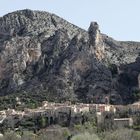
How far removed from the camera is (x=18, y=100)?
153m

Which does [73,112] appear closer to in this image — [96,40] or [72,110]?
[72,110]

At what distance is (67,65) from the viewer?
155625 mm

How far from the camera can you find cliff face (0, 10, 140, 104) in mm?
151750

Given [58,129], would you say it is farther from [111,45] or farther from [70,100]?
[111,45]

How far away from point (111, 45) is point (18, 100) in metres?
30.6

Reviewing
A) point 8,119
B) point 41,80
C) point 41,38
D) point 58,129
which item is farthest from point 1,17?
point 58,129

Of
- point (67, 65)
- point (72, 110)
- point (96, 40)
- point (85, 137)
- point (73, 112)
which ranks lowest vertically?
point (85, 137)

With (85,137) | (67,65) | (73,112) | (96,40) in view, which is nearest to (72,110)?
(73,112)

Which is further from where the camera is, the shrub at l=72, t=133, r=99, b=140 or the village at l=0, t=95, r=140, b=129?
the village at l=0, t=95, r=140, b=129

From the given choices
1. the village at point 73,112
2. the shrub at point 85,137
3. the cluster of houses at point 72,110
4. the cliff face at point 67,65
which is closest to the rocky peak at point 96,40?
the cliff face at point 67,65

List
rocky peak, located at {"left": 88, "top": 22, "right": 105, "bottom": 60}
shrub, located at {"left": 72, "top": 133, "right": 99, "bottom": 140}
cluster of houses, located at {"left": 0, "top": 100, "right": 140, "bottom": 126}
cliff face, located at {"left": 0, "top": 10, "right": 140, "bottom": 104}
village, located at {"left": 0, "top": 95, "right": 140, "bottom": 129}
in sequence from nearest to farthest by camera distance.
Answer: shrub, located at {"left": 72, "top": 133, "right": 99, "bottom": 140} < village, located at {"left": 0, "top": 95, "right": 140, "bottom": 129} < cluster of houses, located at {"left": 0, "top": 100, "right": 140, "bottom": 126} < cliff face, located at {"left": 0, "top": 10, "right": 140, "bottom": 104} < rocky peak, located at {"left": 88, "top": 22, "right": 105, "bottom": 60}

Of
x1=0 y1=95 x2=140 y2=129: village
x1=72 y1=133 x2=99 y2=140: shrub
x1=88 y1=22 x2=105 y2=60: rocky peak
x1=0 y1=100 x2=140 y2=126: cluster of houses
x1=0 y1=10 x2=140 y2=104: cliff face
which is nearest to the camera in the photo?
x1=72 y1=133 x2=99 y2=140: shrub

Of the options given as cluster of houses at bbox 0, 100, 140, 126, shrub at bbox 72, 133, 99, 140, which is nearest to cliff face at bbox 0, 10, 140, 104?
cluster of houses at bbox 0, 100, 140, 126

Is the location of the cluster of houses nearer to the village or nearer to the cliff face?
the village
